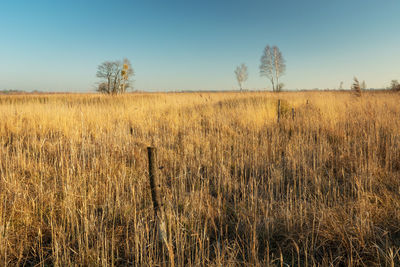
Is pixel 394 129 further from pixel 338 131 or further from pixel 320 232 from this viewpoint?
pixel 320 232

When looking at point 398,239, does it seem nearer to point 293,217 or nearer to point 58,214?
point 293,217

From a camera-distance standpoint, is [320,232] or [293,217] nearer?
[320,232]

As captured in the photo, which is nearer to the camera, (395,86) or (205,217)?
(205,217)

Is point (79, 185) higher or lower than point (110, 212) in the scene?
higher

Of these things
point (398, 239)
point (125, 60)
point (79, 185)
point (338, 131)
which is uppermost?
point (125, 60)

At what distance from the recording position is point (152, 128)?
5332mm

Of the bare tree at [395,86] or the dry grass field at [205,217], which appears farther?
the bare tree at [395,86]

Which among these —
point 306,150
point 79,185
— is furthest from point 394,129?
point 79,185

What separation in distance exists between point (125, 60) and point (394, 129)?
88.7ft

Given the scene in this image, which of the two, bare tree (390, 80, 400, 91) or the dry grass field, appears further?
bare tree (390, 80, 400, 91)

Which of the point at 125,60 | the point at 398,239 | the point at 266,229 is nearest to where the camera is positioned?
the point at 398,239

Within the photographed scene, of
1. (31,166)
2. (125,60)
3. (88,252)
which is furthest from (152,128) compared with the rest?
(125,60)

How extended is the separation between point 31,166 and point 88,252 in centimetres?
209

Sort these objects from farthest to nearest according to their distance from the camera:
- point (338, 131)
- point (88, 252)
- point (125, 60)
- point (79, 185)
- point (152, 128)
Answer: point (125, 60)
point (152, 128)
point (338, 131)
point (79, 185)
point (88, 252)
